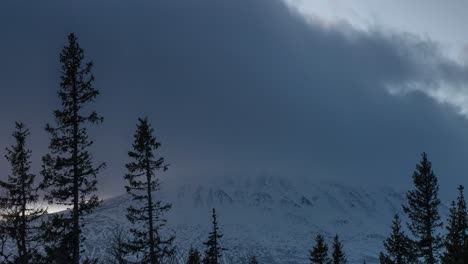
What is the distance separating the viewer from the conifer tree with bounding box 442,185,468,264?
1239 inches

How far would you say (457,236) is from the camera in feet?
119

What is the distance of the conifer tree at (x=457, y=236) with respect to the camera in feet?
103

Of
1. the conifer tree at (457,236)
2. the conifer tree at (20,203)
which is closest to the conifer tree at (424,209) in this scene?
the conifer tree at (457,236)

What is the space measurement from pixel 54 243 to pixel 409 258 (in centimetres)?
2670

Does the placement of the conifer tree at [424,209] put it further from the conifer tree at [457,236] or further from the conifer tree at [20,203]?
the conifer tree at [20,203]

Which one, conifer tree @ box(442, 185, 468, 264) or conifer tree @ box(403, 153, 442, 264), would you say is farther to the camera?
conifer tree @ box(403, 153, 442, 264)

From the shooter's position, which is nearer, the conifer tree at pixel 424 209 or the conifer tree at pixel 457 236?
the conifer tree at pixel 457 236

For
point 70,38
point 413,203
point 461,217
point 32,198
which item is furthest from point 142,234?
point 461,217

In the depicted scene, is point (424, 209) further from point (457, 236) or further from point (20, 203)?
point (20, 203)

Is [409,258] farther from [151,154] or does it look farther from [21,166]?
[21,166]

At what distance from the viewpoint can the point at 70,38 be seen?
2819cm

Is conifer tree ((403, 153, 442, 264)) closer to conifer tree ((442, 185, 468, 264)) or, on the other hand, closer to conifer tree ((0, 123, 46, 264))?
Result: conifer tree ((442, 185, 468, 264))

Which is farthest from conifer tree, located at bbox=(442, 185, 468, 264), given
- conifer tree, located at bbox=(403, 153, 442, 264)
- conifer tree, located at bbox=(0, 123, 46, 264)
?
conifer tree, located at bbox=(0, 123, 46, 264)

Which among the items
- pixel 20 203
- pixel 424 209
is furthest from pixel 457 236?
pixel 20 203
